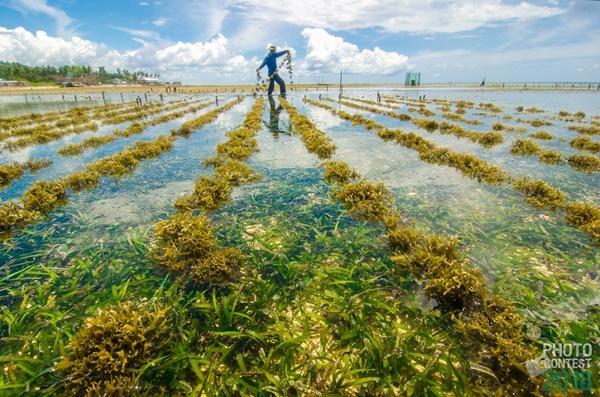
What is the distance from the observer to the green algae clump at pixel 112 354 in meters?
3.35

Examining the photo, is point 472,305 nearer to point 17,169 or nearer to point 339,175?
point 339,175

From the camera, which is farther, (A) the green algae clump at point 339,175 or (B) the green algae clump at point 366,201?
(A) the green algae clump at point 339,175

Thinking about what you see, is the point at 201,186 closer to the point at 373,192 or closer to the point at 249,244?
the point at 249,244

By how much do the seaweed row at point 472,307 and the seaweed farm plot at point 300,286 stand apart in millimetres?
30

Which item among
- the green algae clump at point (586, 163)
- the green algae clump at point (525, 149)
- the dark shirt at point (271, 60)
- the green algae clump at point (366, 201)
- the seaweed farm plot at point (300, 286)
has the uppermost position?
the dark shirt at point (271, 60)

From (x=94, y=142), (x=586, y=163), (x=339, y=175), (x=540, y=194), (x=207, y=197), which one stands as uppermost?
(x=94, y=142)

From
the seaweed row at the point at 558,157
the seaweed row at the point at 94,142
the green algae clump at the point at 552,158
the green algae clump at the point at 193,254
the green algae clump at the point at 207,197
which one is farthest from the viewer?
the seaweed row at the point at 94,142

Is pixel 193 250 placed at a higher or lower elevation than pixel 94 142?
lower

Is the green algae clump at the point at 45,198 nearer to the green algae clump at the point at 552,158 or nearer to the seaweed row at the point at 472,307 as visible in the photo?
the seaweed row at the point at 472,307

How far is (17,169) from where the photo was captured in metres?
11.9

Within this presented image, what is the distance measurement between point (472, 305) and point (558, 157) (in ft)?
48.1

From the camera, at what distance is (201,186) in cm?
935

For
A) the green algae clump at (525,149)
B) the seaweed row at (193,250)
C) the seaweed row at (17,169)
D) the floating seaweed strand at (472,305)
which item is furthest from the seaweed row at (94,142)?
the green algae clump at (525,149)

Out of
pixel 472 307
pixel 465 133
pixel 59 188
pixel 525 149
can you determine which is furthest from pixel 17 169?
pixel 465 133
